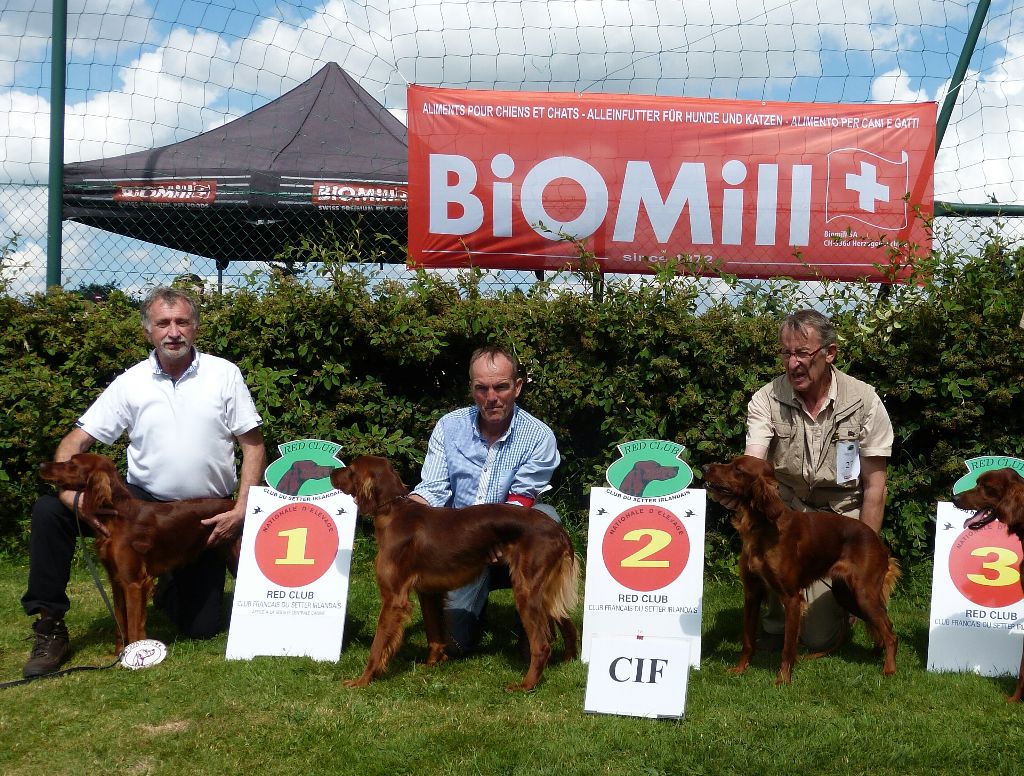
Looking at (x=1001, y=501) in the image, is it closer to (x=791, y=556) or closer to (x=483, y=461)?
(x=791, y=556)

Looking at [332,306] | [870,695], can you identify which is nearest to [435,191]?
[332,306]

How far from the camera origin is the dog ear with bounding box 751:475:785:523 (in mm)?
3656

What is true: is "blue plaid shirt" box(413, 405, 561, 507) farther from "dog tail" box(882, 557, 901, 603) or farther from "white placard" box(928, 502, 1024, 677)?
"white placard" box(928, 502, 1024, 677)

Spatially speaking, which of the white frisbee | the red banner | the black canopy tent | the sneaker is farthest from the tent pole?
the white frisbee

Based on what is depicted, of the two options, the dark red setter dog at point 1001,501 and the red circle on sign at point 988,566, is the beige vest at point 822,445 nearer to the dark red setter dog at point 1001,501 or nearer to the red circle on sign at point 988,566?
the red circle on sign at point 988,566

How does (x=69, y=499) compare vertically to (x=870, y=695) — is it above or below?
above

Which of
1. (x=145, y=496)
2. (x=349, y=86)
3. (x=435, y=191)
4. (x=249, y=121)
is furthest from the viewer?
(x=349, y=86)

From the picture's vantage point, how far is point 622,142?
577 centimetres

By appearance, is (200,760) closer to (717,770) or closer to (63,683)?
(63,683)

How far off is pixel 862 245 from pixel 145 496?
4.46 meters

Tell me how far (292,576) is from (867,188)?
422cm

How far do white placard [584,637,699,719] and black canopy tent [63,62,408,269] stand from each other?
3180mm

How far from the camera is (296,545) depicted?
14.0 ft

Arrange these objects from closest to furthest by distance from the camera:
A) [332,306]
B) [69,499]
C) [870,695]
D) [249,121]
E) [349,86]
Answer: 1. [870,695]
2. [69,499]
3. [332,306]
4. [249,121]
5. [349,86]
